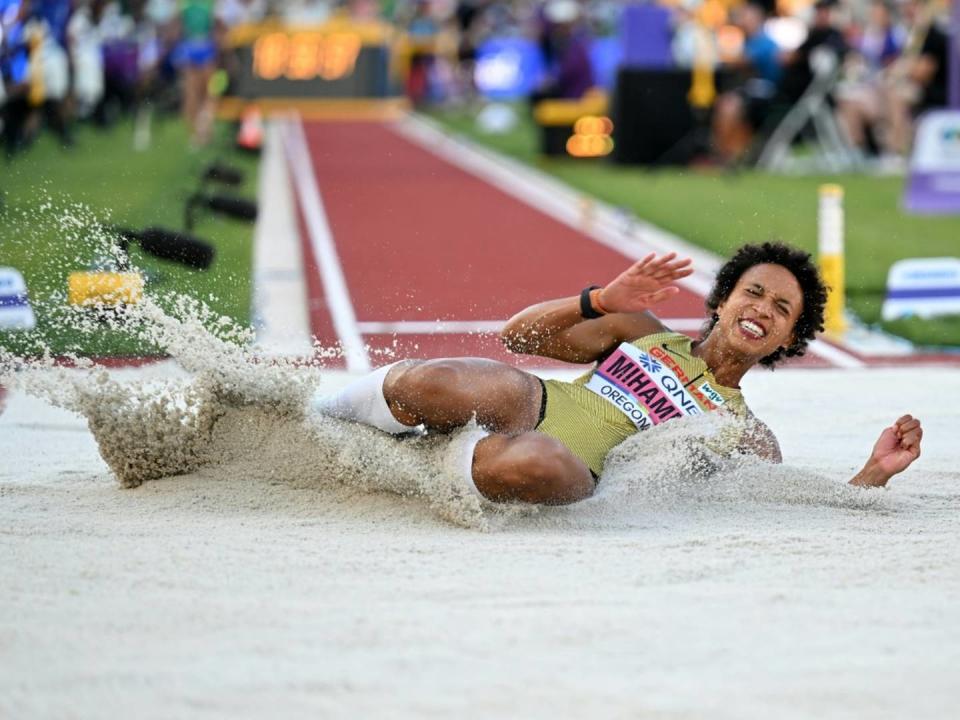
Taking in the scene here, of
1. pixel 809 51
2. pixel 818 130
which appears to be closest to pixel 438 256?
pixel 809 51

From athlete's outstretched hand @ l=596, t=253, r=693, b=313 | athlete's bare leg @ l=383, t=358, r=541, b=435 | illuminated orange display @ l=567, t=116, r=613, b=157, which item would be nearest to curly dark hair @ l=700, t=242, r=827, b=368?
athlete's outstretched hand @ l=596, t=253, r=693, b=313

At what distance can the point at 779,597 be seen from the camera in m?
3.95

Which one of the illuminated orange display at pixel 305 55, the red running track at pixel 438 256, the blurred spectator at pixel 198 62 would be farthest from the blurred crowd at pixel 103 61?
the red running track at pixel 438 256

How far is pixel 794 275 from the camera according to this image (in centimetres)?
523

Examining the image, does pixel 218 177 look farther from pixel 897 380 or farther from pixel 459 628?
pixel 459 628

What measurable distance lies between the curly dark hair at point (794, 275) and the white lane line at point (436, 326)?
9.59ft

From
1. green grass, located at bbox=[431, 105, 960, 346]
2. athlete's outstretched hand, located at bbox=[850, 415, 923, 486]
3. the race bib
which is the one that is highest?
the race bib

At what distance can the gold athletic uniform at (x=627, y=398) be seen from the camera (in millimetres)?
4918

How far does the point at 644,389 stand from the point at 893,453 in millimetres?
821

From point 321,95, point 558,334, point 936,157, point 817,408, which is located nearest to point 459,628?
point 558,334

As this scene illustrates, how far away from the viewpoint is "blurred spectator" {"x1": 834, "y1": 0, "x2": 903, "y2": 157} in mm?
19922

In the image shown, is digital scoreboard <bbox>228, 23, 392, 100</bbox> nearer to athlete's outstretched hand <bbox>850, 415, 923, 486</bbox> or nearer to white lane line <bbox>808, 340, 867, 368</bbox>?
white lane line <bbox>808, 340, 867, 368</bbox>

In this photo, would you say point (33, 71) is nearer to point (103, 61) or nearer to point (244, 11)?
point (103, 61)

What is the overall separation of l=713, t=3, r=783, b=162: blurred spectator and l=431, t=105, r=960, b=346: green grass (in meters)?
0.43
